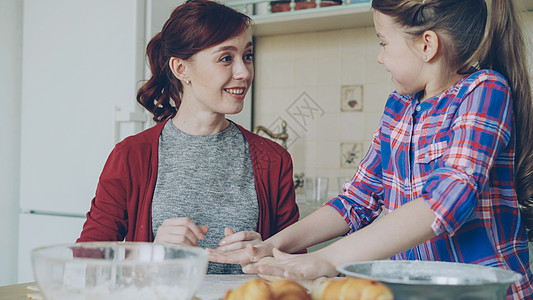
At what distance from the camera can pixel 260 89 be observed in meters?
2.72

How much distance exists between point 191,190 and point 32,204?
125 cm

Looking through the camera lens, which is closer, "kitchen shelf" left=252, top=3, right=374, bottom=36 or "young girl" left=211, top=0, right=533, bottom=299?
"young girl" left=211, top=0, right=533, bottom=299

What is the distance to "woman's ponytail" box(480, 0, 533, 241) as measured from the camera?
990mm

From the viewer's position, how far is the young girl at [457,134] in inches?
34.4

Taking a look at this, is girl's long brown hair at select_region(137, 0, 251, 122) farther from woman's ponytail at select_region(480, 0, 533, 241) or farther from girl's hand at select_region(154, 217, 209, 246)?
Answer: woman's ponytail at select_region(480, 0, 533, 241)

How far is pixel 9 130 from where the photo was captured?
2.49m

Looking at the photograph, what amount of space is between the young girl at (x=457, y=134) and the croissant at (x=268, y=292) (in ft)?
0.84

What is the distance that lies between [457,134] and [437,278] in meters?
0.31

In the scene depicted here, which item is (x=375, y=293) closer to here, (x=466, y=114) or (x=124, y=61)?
Result: (x=466, y=114)

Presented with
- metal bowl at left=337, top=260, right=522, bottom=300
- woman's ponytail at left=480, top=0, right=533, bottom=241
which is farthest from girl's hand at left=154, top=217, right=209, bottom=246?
woman's ponytail at left=480, top=0, right=533, bottom=241

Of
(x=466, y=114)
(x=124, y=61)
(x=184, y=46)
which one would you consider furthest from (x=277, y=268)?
(x=124, y=61)

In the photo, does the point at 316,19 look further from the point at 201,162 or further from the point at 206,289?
the point at 206,289

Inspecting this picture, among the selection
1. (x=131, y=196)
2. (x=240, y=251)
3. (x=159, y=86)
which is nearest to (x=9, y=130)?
(x=159, y=86)

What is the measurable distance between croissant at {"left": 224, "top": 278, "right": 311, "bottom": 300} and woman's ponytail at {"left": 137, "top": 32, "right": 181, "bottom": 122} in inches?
42.7
